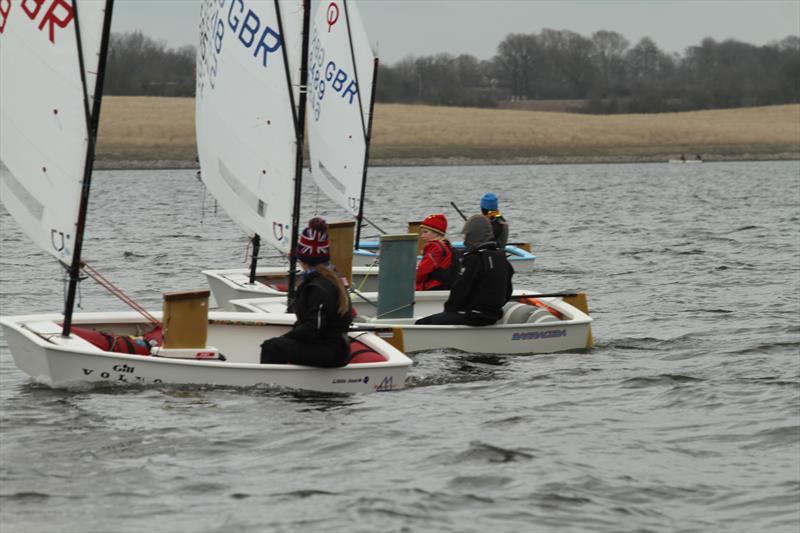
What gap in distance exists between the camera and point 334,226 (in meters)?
14.8

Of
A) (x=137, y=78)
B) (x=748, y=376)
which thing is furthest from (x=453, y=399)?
(x=137, y=78)

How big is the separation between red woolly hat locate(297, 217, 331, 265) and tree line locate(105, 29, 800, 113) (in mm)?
90099

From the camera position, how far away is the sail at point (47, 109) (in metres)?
10.9

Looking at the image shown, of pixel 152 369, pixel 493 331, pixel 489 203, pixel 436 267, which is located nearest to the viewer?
pixel 152 369

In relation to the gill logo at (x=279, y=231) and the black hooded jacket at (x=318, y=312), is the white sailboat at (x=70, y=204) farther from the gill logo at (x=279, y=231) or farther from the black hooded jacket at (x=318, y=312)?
the gill logo at (x=279, y=231)

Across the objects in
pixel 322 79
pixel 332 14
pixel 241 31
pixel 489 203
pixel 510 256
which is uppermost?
pixel 332 14

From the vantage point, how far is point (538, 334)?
13797 mm

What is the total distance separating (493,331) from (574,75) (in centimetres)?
12272

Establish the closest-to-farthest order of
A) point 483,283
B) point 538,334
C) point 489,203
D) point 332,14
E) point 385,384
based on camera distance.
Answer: point 385,384 < point 483,283 < point 538,334 < point 489,203 < point 332,14

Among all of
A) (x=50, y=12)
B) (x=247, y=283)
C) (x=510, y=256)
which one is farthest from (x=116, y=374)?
(x=510, y=256)

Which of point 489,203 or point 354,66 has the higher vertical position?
point 354,66

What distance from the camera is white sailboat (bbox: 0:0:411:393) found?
35.9ft

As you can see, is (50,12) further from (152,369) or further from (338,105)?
(338,105)

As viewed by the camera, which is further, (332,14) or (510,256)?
(510,256)
